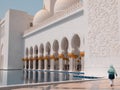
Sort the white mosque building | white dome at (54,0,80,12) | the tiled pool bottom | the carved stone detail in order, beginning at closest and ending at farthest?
the carved stone detail, the white mosque building, the tiled pool bottom, white dome at (54,0,80,12)

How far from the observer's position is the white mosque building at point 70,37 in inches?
348

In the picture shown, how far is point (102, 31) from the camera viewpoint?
9.11m

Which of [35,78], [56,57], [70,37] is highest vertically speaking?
[70,37]

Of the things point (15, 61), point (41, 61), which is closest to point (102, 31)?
point (41, 61)

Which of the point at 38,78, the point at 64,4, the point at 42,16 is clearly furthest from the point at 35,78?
the point at 42,16

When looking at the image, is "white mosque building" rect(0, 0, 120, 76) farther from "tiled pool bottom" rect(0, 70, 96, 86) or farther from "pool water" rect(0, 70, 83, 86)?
"pool water" rect(0, 70, 83, 86)

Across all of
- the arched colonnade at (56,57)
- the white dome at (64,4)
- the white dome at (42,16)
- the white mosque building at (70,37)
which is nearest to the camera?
the white mosque building at (70,37)

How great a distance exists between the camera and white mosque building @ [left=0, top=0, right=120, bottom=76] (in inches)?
348

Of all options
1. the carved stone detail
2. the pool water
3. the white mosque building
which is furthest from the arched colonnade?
the carved stone detail

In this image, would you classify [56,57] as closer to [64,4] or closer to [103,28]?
[64,4]

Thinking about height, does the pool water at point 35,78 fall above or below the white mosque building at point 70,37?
below

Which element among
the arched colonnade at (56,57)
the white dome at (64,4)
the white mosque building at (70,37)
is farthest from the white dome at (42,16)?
the white dome at (64,4)

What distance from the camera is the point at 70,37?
12.7 metres

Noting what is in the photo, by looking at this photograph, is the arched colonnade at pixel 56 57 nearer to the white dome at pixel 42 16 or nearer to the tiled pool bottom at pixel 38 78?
the tiled pool bottom at pixel 38 78
